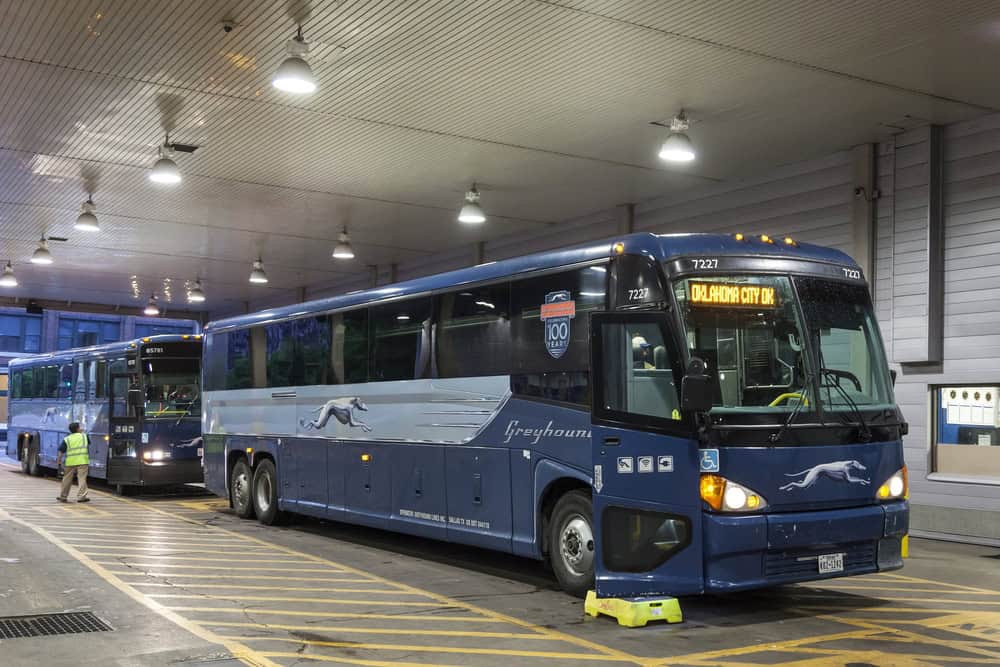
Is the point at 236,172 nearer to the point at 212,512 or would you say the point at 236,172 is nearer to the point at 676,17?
the point at 212,512

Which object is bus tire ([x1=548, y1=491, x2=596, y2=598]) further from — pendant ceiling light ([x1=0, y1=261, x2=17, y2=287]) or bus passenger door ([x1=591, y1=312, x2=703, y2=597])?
pendant ceiling light ([x1=0, y1=261, x2=17, y2=287])

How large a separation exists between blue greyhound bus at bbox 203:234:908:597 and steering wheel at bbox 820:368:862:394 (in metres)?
0.02

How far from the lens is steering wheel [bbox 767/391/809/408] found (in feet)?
28.6

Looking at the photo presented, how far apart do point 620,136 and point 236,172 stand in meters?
6.92

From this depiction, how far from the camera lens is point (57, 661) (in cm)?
738

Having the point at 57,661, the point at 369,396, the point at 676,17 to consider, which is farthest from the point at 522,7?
the point at 57,661

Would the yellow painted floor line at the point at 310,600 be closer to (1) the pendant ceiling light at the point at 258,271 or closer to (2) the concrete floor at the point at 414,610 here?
(2) the concrete floor at the point at 414,610

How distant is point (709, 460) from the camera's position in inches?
334

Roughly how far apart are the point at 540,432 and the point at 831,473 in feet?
9.75

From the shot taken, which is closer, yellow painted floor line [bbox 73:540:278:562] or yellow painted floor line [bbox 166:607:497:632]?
yellow painted floor line [bbox 166:607:497:632]

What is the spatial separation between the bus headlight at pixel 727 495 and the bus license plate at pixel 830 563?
814 mm

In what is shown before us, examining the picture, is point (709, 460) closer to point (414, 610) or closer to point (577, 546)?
point (577, 546)

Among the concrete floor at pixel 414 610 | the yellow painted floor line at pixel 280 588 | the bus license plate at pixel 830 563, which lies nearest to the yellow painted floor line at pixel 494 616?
the concrete floor at pixel 414 610

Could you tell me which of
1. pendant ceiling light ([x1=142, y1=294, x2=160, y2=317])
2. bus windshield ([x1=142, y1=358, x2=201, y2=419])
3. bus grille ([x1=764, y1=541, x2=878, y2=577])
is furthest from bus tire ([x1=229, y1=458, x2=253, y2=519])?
pendant ceiling light ([x1=142, y1=294, x2=160, y2=317])
